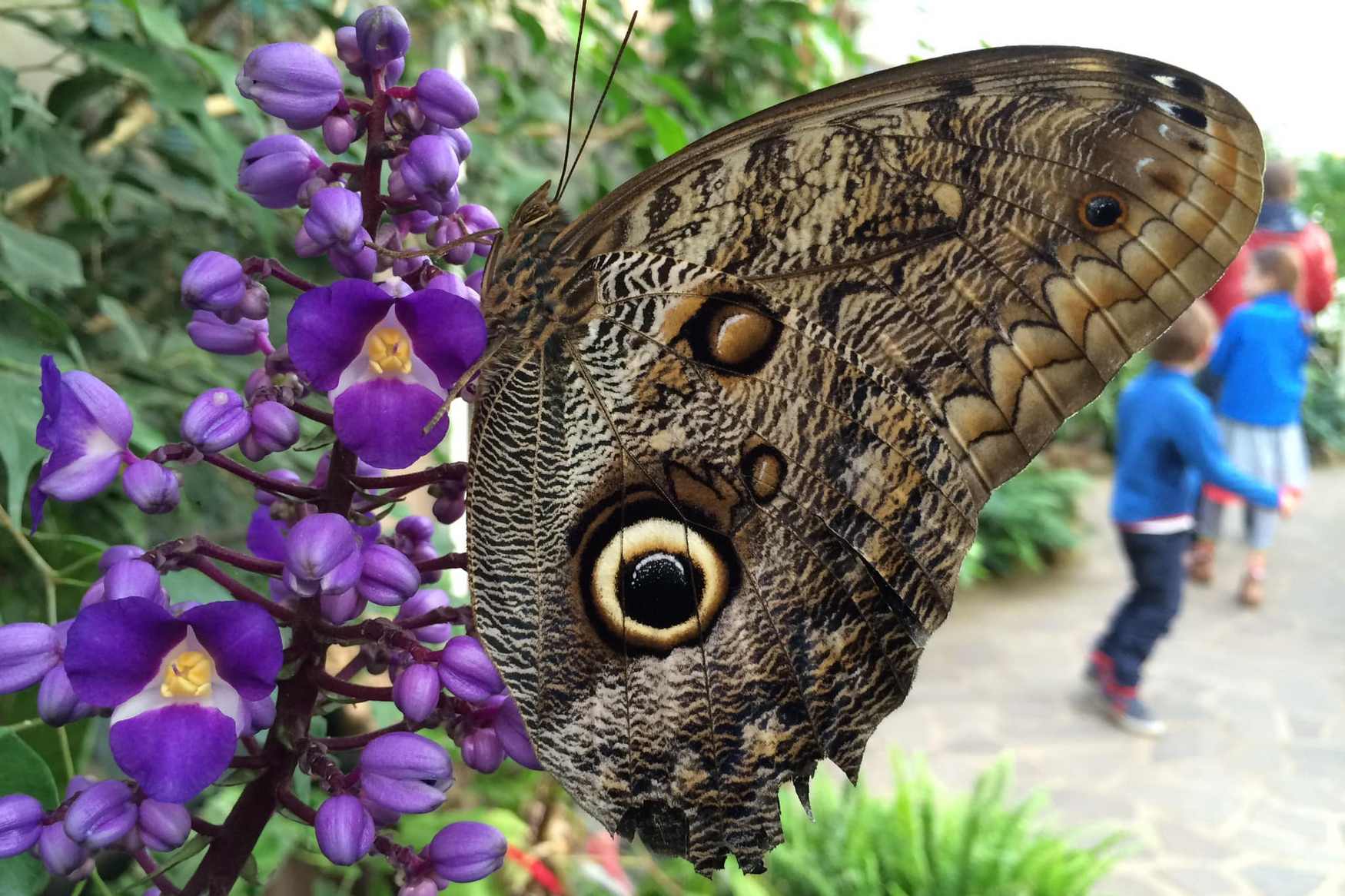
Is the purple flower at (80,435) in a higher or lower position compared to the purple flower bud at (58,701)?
higher

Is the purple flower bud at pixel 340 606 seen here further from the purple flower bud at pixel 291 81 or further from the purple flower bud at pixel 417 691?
the purple flower bud at pixel 291 81

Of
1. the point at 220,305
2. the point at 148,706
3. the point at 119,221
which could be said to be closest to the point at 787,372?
the point at 220,305

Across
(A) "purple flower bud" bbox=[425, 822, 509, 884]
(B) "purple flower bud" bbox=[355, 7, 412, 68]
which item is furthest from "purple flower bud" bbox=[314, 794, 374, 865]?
(B) "purple flower bud" bbox=[355, 7, 412, 68]

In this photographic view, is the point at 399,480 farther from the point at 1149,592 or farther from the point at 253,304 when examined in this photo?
the point at 1149,592

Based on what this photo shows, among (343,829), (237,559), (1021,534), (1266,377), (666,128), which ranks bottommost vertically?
(343,829)

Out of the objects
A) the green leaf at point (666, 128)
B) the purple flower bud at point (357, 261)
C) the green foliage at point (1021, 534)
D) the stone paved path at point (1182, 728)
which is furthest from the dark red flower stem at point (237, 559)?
the green foliage at point (1021, 534)

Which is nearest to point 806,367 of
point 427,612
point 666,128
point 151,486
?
point 427,612
